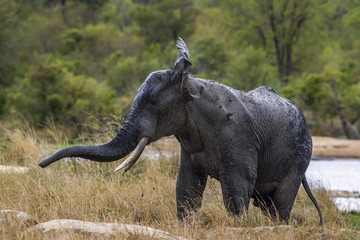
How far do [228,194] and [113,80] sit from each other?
3061cm

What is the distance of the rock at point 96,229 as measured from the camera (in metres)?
4.08

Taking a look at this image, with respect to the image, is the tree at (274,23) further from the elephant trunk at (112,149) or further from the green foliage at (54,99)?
the elephant trunk at (112,149)

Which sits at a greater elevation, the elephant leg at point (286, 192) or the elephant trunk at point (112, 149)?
the elephant trunk at point (112, 149)

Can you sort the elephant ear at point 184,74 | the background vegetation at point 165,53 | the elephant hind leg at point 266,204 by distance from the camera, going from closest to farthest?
the elephant ear at point 184,74
the elephant hind leg at point 266,204
the background vegetation at point 165,53

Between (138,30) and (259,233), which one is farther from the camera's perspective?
(138,30)

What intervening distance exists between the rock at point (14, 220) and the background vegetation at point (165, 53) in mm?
18045

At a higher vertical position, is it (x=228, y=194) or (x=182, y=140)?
(x=182, y=140)

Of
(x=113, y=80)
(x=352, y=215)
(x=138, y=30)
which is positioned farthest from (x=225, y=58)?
(x=352, y=215)

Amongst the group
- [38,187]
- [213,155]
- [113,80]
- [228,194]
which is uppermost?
[213,155]

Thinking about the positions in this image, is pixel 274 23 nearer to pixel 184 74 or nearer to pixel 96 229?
pixel 184 74

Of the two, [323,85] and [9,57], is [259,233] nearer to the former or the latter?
[323,85]

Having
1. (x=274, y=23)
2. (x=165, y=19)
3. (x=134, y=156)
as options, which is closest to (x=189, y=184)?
(x=134, y=156)

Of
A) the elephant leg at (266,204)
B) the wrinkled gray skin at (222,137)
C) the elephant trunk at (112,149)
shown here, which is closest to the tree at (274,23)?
the elephant leg at (266,204)

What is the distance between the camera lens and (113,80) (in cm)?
3466
